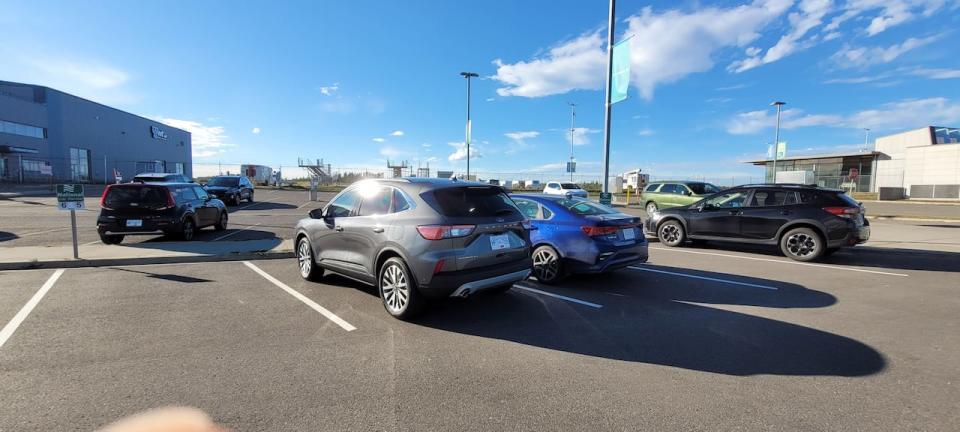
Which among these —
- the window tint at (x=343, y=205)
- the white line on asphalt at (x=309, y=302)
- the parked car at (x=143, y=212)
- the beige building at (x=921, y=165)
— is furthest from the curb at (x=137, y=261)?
the beige building at (x=921, y=165)

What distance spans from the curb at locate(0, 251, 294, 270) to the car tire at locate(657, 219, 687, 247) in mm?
8710

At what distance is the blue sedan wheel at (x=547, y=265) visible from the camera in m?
6.64

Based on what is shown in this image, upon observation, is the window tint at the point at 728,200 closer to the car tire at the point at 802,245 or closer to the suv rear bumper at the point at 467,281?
the car tire at the point at 802,245

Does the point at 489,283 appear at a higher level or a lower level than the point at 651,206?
lower

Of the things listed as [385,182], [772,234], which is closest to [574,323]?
[385,182]

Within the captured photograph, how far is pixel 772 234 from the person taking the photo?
9.39 metres

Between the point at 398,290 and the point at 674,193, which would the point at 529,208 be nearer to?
the point at 398,290

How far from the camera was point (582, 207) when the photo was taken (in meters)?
6.95

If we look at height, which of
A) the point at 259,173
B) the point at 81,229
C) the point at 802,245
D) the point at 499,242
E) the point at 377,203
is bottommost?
the point at 81,229

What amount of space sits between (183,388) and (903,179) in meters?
59.7

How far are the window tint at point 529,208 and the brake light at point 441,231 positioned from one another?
2.58 m

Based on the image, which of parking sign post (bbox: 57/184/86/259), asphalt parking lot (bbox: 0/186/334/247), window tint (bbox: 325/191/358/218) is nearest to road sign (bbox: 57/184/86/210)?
parking sign post (bbox: 57/184/86/259)

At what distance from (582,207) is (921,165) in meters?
53.7

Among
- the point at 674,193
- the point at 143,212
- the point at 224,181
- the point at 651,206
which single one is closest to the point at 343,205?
the point at 143,212
